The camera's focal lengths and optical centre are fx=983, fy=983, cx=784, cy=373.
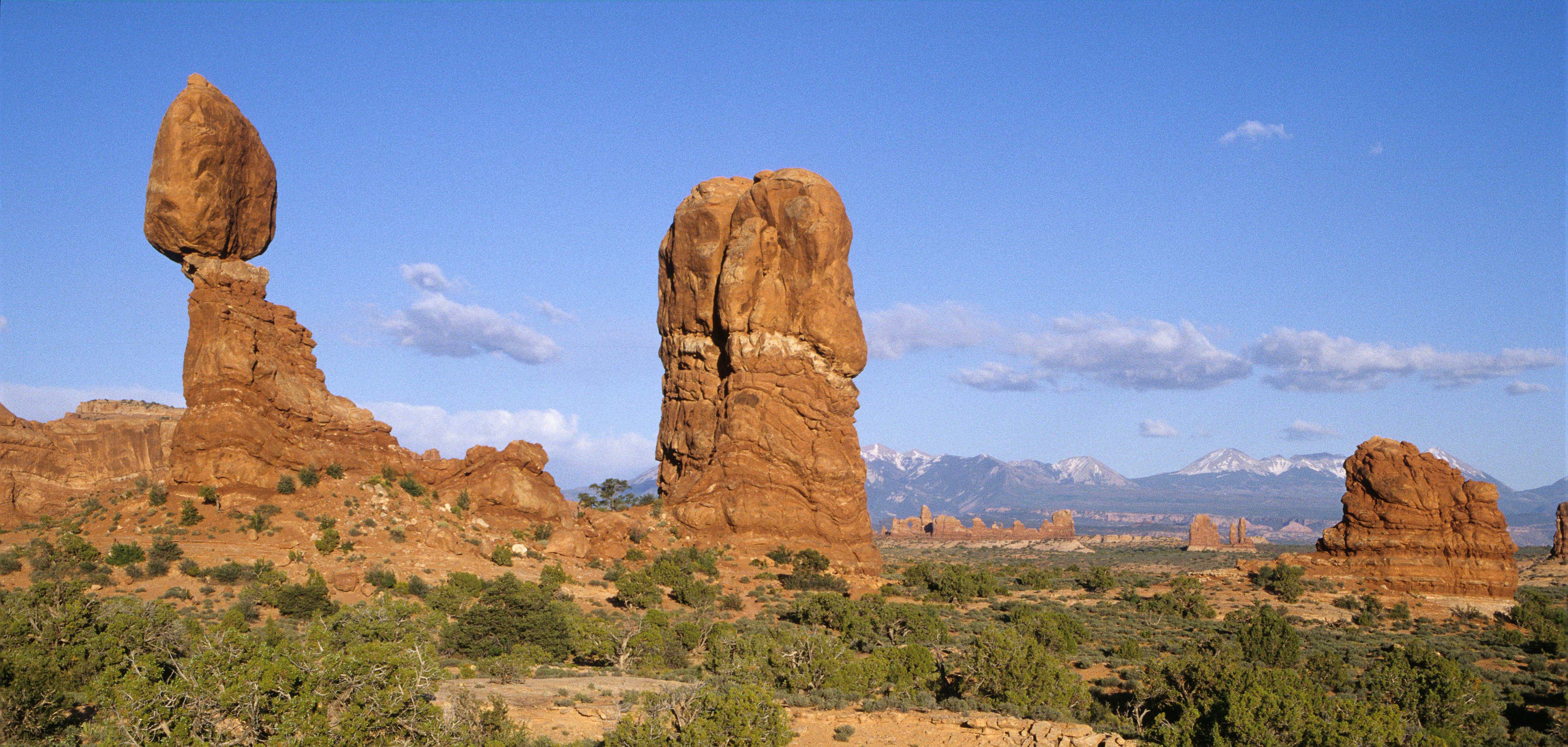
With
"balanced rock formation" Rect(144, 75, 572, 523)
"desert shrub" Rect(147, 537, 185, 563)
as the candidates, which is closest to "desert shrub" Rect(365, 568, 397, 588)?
"desert shrub" Rect(147, 537, 185, 563)

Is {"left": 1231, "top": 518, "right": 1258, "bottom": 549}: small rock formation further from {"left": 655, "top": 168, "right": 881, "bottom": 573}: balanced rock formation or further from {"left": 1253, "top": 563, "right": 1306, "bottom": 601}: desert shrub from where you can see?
{"left": 655, "top": 168, "right": 881, "bottom": 573}: balanced rock formation

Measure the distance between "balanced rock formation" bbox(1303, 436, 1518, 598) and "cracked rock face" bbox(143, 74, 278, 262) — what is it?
155ft

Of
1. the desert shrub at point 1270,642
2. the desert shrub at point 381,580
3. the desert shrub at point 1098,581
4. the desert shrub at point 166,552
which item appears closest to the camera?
the desert shrub at point 1270,642

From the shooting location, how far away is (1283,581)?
137ft

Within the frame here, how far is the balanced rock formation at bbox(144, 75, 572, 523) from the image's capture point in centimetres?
3375

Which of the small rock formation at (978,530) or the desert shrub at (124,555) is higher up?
the desert shrub at (124,555)

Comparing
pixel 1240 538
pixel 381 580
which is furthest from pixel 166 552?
pixel 1240 538

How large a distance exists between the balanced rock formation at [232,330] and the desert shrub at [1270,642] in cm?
3081

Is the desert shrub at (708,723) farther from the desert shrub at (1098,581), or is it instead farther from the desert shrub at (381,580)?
the desert shrub at (1098,581)

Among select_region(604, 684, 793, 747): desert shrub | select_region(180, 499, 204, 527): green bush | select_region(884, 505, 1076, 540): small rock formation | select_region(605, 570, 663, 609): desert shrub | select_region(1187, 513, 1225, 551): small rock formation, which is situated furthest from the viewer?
select_region(884, 505, 1076, 540): small rock formation

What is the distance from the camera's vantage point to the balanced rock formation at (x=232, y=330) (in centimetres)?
3375

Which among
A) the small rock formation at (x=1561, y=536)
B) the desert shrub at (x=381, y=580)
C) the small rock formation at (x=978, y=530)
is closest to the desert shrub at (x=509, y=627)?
the desert shrub at (x=381, y=580)

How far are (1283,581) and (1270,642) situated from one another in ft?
54.8

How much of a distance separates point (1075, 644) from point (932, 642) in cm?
414
